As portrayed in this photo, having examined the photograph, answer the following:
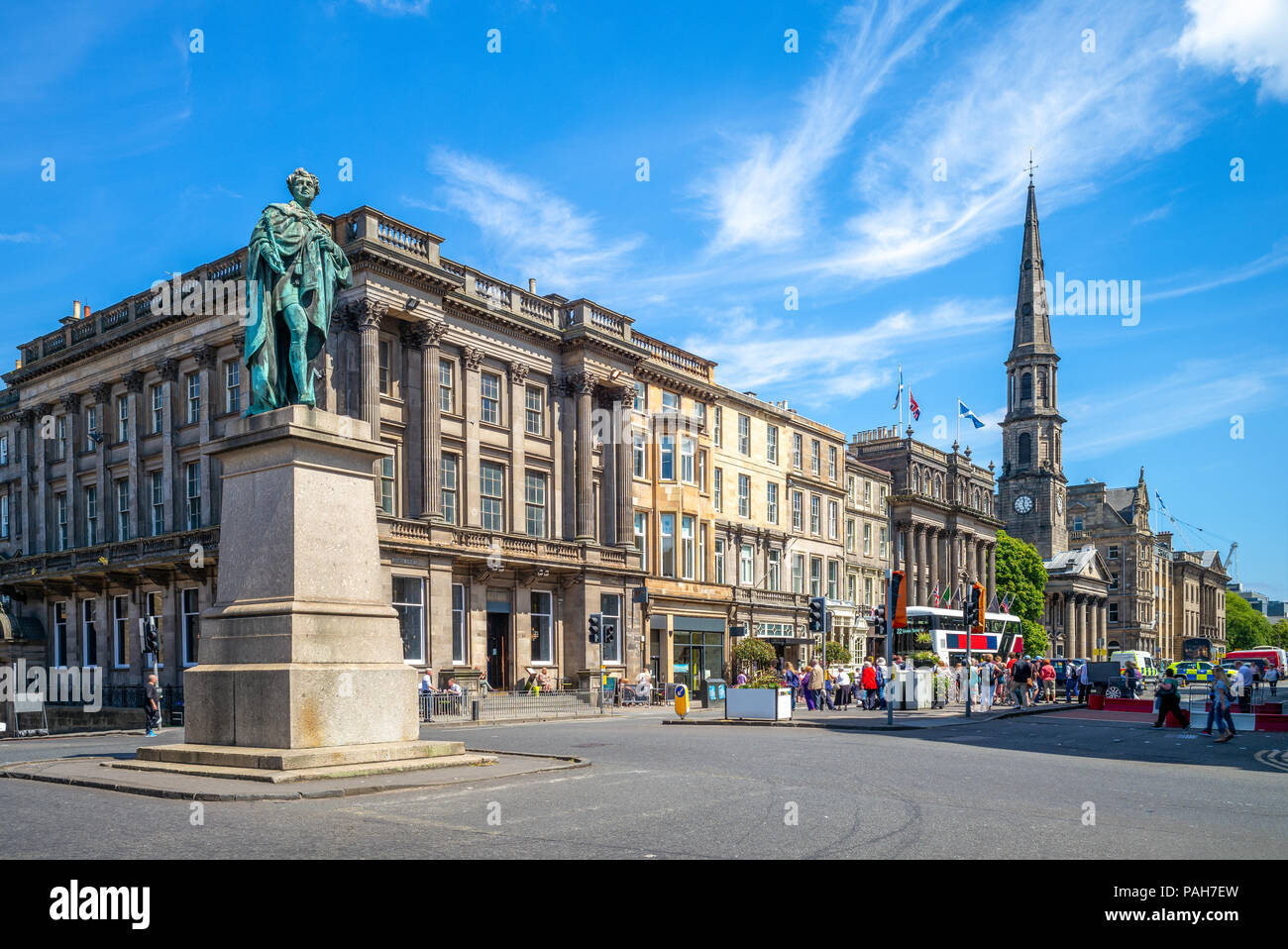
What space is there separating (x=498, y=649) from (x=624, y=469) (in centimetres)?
1035

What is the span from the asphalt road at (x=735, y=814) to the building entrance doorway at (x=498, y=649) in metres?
25.6

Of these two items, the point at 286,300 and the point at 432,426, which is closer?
the point at 286,300

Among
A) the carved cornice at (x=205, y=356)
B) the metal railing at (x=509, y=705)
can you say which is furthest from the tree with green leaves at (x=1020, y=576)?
the carved cornice at (x=205, y=356)

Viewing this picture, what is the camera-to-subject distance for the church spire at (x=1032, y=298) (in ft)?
415

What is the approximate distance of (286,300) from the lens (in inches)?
580

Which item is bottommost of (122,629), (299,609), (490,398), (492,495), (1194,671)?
(1194,671)

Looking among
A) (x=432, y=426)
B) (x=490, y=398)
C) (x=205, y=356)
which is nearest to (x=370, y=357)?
(x=432, y=426)

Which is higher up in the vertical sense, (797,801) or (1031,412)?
(1031,412)

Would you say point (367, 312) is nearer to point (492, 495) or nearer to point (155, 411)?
point (492, 495)

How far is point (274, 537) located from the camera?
1335 centimetres

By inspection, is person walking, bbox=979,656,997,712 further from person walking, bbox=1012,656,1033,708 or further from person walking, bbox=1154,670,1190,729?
person walking, bbox=1154,670,1190,729

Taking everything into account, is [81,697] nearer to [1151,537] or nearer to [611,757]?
[611,757]

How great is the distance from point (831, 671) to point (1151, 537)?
12922 centimetres

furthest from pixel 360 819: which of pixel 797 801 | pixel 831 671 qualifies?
pixel 831 671
